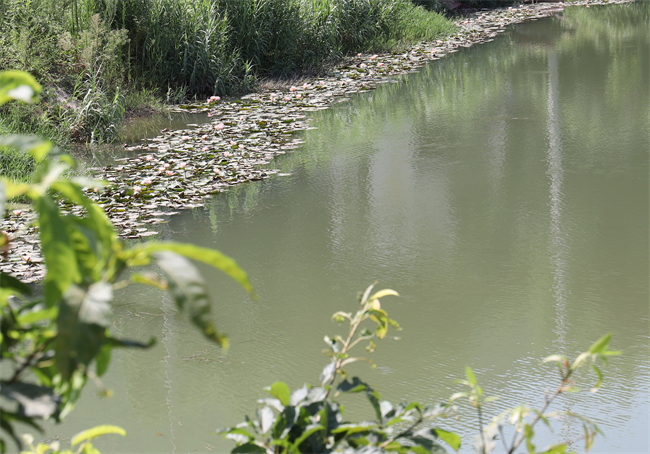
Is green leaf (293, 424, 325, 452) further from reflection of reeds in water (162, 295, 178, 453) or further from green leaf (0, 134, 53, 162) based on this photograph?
reflection of reeds in water (162, 295, 178, 453)

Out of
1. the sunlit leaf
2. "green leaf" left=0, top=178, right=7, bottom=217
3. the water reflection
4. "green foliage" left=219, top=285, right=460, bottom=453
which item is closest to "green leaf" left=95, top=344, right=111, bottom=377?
"green leaf" left=0, top=178, right=7, bottom=217

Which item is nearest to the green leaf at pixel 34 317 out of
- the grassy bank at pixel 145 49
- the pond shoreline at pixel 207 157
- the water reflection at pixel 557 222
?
the water reflection at pixel 557 222

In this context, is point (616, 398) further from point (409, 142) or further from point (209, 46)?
point (209, 46)

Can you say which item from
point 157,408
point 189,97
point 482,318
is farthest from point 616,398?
point 189,97

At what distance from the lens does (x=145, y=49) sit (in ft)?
21.0

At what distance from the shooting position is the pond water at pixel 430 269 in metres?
1.96

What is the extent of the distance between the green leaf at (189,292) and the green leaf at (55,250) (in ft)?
0.20

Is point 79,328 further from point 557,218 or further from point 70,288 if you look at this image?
point 557,218

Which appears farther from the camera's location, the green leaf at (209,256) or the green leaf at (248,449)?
the green leaf at (248,449)

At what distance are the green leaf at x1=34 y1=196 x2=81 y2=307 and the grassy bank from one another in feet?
13.7

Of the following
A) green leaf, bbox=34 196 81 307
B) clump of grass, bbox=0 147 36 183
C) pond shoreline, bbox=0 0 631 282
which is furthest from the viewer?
clump of grass, bbox=0 147 36 183

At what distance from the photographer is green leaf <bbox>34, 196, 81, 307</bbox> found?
0.42 m

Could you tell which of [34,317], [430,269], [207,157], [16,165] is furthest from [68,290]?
[207,157]

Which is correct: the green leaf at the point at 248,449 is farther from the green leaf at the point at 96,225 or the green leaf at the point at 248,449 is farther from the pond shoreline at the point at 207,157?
the pond shoreline at the point at 207,157
